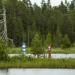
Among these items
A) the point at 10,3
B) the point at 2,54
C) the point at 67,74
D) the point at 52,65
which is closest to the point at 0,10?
the point at 10,3

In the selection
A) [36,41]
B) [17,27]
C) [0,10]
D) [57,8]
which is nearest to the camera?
[36,41]

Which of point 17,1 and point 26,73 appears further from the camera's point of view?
point 17,1

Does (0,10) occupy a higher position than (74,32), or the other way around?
(0,10)

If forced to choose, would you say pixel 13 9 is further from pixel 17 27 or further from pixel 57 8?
pixel 57 8

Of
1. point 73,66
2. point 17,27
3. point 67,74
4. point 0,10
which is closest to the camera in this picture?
point 67,74

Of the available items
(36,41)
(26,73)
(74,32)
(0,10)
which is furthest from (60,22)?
(26,73)

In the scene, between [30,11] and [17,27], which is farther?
[30,11]

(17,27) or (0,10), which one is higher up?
(0,10)

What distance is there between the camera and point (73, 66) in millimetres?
17125

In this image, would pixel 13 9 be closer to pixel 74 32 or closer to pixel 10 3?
pixel 10 3

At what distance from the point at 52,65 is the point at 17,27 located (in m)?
56.7

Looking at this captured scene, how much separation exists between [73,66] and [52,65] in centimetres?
108

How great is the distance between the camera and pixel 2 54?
21.0 meters

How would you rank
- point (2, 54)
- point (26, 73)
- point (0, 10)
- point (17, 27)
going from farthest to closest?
point (17, 27) → point (0, 10) → point (2, 54) → point (26, 73)
